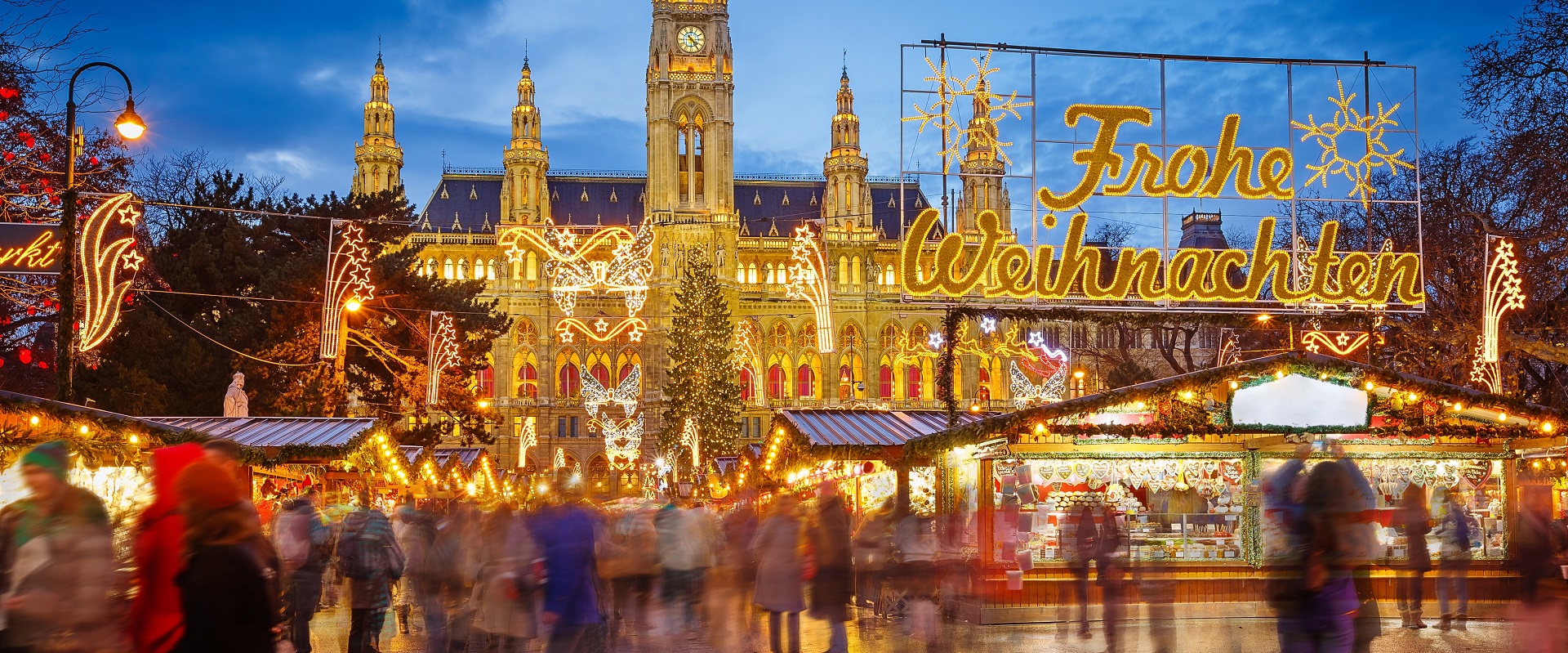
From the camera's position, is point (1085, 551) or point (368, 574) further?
point (1085, 551)

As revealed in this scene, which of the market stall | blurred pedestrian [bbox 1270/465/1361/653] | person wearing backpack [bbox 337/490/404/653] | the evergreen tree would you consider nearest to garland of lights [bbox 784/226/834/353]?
the market stall

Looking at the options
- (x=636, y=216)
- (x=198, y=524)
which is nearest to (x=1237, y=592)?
(x=198, y=524)

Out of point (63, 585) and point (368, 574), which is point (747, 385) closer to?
point (368, 574)

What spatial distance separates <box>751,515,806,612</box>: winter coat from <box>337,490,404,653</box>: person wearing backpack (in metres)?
3.11

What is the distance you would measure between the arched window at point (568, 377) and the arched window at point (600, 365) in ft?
2.13

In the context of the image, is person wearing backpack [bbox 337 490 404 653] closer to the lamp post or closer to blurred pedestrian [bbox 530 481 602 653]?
blurred pedestrian [bbox 530 481 602 653]

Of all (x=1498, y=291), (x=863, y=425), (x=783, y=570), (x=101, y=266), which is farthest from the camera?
(x=1498, y=291)

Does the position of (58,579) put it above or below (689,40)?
below

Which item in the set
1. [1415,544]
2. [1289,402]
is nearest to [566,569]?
[1415,544]

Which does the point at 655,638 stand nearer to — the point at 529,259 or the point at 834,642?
the point at 834,642

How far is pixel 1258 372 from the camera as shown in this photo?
15.4 m

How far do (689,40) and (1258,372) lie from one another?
5673 centimetres

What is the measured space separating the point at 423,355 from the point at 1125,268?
63.7ft

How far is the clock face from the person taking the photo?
226ft
